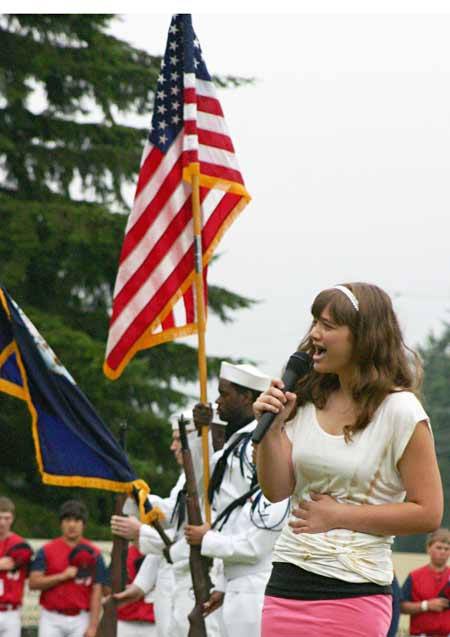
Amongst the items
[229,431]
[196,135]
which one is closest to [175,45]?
[196,135]

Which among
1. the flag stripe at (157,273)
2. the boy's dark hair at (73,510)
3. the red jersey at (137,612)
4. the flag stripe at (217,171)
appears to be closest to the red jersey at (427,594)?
the red jersey at (137,612)

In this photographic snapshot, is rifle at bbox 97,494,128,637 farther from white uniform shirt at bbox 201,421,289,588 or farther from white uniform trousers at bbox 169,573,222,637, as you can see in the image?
white uniform shirt at bbox 201,421,289,588

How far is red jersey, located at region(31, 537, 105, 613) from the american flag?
5.63 m

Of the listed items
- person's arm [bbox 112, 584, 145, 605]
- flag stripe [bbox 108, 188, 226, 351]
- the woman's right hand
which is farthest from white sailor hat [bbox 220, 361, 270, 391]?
the woman's right hand

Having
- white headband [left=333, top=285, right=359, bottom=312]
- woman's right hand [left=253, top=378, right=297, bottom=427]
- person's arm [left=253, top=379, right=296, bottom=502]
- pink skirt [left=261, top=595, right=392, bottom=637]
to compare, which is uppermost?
white headband [left=333, top=285, right=359, bottom=312]

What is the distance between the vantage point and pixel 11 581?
15.3 metres

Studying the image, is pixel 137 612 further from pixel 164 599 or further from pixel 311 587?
pixel 311 587

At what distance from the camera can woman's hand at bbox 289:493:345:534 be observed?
5.02 meters

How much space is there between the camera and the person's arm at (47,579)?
15.0 metres

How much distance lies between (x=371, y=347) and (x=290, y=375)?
0.28 m

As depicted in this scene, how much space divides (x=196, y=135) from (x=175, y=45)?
0.57m

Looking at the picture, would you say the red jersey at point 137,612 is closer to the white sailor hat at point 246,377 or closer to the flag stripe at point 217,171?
the white sailor hat at point 246,377

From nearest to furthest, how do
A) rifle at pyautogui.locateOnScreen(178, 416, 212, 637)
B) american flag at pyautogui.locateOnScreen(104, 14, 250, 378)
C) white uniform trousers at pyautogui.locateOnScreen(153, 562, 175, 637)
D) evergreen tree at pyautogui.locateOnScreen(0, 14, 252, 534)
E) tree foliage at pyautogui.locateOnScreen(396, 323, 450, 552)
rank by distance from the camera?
rifle at pyautogui.locateOnScreen(178, 416, 212, 637), american flag at pyautogui.locateOnScreen(104, 14, 250, 378), white uniform trousers at pyautogui.locateOnScreen(153, 562, 175, 637), evergreen tree at pyautogui.locateOnScreen(0, 14, 252, 534), tree foliage at pyautogui.locateOnScreen(396, 323, 450, 552)

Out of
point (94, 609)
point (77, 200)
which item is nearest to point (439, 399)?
point (77, 200)
